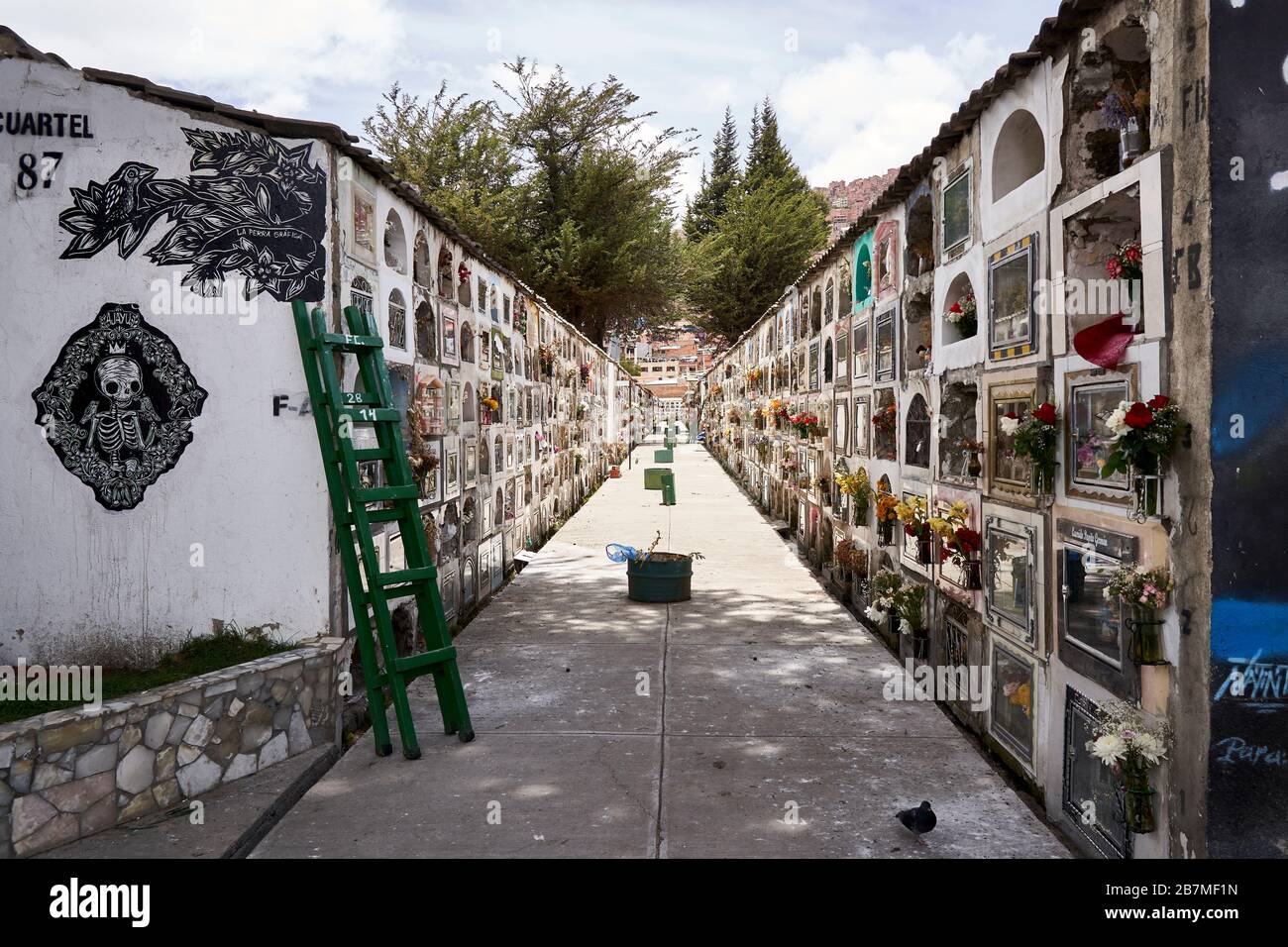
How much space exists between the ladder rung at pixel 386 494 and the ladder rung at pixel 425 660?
1.04 metres

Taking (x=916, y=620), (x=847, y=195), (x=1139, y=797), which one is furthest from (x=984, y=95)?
(x=847, y=195)

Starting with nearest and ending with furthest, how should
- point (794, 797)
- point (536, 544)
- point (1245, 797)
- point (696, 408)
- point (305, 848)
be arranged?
point (1245, 797), point (305, 848), point (794, 797), point (536, 544), point (696, 408)

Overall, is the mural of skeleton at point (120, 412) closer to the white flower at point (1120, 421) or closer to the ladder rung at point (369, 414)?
the ladder rung at point (369, 414)

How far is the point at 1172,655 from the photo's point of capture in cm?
378

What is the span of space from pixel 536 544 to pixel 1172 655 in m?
11.6

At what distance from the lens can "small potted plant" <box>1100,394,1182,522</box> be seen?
12.2 ft

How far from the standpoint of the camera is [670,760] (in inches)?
226

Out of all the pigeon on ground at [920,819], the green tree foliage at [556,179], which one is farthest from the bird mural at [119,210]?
the green tree foliage at [556,179]

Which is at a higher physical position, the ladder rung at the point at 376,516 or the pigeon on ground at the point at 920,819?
the ladder rung at the point at 376,516

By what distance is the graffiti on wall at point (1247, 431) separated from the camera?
3.55m

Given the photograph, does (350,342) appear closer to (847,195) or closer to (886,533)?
(886,533)
